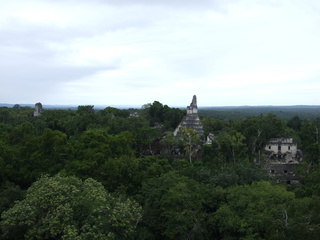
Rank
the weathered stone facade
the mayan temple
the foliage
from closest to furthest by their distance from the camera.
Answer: the foliage < the weathered stone facade < the mayan temple

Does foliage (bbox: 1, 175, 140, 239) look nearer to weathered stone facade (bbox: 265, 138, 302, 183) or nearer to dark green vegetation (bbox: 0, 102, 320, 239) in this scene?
dark green vegetation (bbox: 0, 102, 320, 239)

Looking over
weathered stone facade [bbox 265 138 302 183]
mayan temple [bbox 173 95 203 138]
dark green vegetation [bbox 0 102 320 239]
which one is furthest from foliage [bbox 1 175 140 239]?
mayan temple [bbox 173 95 203 138]

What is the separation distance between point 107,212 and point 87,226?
4.21 feet

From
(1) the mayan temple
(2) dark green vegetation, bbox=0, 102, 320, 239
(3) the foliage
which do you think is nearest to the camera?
(3) the foliage

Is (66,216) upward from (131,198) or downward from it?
upward

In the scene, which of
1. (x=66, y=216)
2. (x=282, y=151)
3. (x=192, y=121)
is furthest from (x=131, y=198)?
(x=192, y=121)

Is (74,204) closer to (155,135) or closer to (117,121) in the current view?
(155,135)

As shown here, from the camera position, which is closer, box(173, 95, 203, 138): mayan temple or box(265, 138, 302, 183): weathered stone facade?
box(265, 138, 302, 183): weathered stone facade

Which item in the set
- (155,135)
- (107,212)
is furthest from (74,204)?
(155,135)

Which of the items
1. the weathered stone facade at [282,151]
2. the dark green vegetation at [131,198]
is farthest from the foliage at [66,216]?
the weathered stone facade at [282,151]

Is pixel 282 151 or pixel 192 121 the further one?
pixel 192 121

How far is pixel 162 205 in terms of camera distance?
1554cm

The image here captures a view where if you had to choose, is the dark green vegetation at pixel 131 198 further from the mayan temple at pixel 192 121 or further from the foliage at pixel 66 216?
the mayan temple at pixel 192 121

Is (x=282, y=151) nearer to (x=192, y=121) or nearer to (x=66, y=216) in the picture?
(x=192, y=121)
